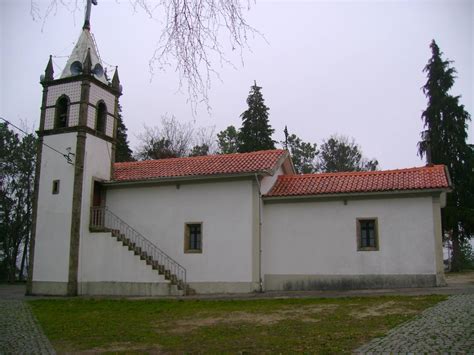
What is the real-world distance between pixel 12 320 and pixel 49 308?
2.45m

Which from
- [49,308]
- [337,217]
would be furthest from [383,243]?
[49,308]

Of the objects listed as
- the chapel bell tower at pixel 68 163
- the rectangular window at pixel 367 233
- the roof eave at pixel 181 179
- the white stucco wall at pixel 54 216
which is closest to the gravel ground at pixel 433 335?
the rectangular window at pixel 367 233

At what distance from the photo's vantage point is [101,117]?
21031mm

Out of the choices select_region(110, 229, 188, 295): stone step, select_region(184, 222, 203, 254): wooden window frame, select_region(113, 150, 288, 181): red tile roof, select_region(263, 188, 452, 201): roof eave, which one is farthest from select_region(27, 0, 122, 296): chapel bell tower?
select_region(263, 188, 452, 201): roof eave

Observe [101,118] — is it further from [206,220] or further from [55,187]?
[206,220]

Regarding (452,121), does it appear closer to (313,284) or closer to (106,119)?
(313,284)

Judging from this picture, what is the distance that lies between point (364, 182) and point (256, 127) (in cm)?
2063

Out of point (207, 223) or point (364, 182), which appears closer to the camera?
point (364, 182)

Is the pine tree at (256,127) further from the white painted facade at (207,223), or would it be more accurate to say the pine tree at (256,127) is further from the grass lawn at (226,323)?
the grass lawn at (226,323)

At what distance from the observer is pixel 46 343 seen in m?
8.71

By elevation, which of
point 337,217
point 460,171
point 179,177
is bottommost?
point 337,217

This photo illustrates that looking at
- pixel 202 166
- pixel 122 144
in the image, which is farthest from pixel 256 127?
pixel 202 166

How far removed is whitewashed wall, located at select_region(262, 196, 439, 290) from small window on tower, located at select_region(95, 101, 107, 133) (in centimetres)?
853

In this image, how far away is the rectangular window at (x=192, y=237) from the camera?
18.6 meters
